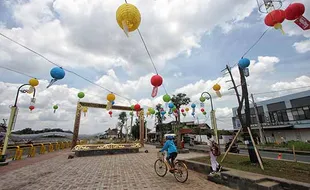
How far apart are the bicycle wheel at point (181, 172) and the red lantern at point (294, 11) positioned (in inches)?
211

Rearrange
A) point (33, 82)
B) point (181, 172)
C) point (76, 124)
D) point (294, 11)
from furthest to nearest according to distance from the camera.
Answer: point (76, 124) < point (33, 82) < point (181, 172) < point (294, 11)

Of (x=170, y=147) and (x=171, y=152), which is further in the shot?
(x=170, y=147)

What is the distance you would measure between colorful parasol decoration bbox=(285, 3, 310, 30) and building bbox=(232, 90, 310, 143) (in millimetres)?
27859

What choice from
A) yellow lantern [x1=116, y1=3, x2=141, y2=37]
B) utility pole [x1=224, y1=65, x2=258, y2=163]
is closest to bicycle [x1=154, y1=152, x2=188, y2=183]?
utility pole [x1=224, y1=65, x2=258, y2=163]

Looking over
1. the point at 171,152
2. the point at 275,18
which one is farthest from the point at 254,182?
the point at 275,18

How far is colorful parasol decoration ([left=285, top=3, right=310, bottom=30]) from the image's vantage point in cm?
430

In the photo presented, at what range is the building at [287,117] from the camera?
25656 millimetres

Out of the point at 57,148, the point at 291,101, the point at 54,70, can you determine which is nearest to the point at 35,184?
the point at 54,70

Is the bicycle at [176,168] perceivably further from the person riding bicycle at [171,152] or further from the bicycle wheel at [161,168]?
the person riding bicycle at [171,152]

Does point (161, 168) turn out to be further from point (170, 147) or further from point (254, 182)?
point (254, 182)

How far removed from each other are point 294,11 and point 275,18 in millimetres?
422

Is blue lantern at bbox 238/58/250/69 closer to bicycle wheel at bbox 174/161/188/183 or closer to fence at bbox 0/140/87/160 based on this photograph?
bicycle wheel at bbox 174/161/188/183

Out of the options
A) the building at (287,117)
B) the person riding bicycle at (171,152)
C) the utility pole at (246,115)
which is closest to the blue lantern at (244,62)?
the utility pole at (246,115)

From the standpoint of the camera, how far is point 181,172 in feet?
19.0
